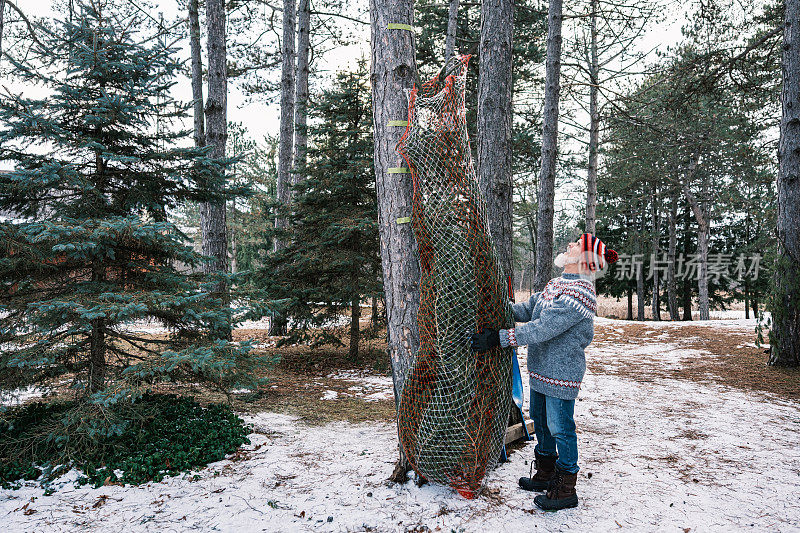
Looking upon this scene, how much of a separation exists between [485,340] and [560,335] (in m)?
0.51

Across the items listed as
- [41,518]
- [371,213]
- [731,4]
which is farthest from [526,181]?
Result: [41,518]

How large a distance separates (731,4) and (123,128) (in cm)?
1275

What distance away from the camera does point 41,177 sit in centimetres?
367

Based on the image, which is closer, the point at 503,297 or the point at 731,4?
the point at 503,297

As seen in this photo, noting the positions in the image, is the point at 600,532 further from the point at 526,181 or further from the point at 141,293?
the point at 526,181

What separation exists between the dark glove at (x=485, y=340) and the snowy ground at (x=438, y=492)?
3.40 ft

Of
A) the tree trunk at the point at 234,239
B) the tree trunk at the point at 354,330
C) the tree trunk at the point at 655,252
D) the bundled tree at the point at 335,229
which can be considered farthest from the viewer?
the tree trunk at the point at 655,252

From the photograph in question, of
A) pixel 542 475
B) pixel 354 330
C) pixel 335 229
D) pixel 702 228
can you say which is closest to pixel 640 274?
pixel 702 228

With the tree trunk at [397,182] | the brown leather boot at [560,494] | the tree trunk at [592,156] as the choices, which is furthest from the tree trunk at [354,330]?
the tree trunk at [592,156]

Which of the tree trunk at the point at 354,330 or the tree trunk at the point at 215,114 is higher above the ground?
the tree trunk at the point at 215,114

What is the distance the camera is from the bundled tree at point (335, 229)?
23.0 ft

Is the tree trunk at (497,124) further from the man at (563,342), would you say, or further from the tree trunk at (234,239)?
the tree trunk at (234,239)

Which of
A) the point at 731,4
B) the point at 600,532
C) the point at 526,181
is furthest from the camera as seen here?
the point at 526,181

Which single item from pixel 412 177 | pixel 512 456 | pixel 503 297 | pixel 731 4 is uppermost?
pixel 731 4
